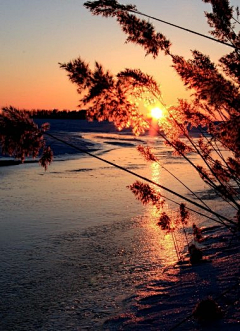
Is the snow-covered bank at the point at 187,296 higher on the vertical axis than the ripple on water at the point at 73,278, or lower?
higher

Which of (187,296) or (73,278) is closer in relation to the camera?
(187,296)

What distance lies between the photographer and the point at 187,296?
413cm

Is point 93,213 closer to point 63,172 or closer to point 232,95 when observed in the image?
point 232,95

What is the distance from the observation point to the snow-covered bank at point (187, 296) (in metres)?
3.46

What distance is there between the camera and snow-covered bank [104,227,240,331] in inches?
136

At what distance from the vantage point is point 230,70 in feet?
13.1

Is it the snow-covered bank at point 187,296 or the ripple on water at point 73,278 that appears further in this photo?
the ripple on water at point 73,278

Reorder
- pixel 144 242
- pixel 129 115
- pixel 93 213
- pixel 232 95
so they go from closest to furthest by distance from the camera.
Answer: pixel 232 95 → pixel 129 115 → pixel 144 242 → pixel 93 213

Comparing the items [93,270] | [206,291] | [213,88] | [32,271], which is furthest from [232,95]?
[32,271]

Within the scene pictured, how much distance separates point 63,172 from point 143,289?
11.7 meters

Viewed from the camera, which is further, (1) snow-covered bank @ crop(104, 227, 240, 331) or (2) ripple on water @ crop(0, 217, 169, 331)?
(2) ripple on water @ crop(0, 217, 169, 331)

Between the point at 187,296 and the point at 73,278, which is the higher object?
the point at 187,296

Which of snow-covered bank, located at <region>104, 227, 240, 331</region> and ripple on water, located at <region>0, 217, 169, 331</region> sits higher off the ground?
snow-covered bank, located at <region>104, 227, 240, 331</region>

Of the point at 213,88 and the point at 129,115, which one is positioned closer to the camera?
the point at 213,88
